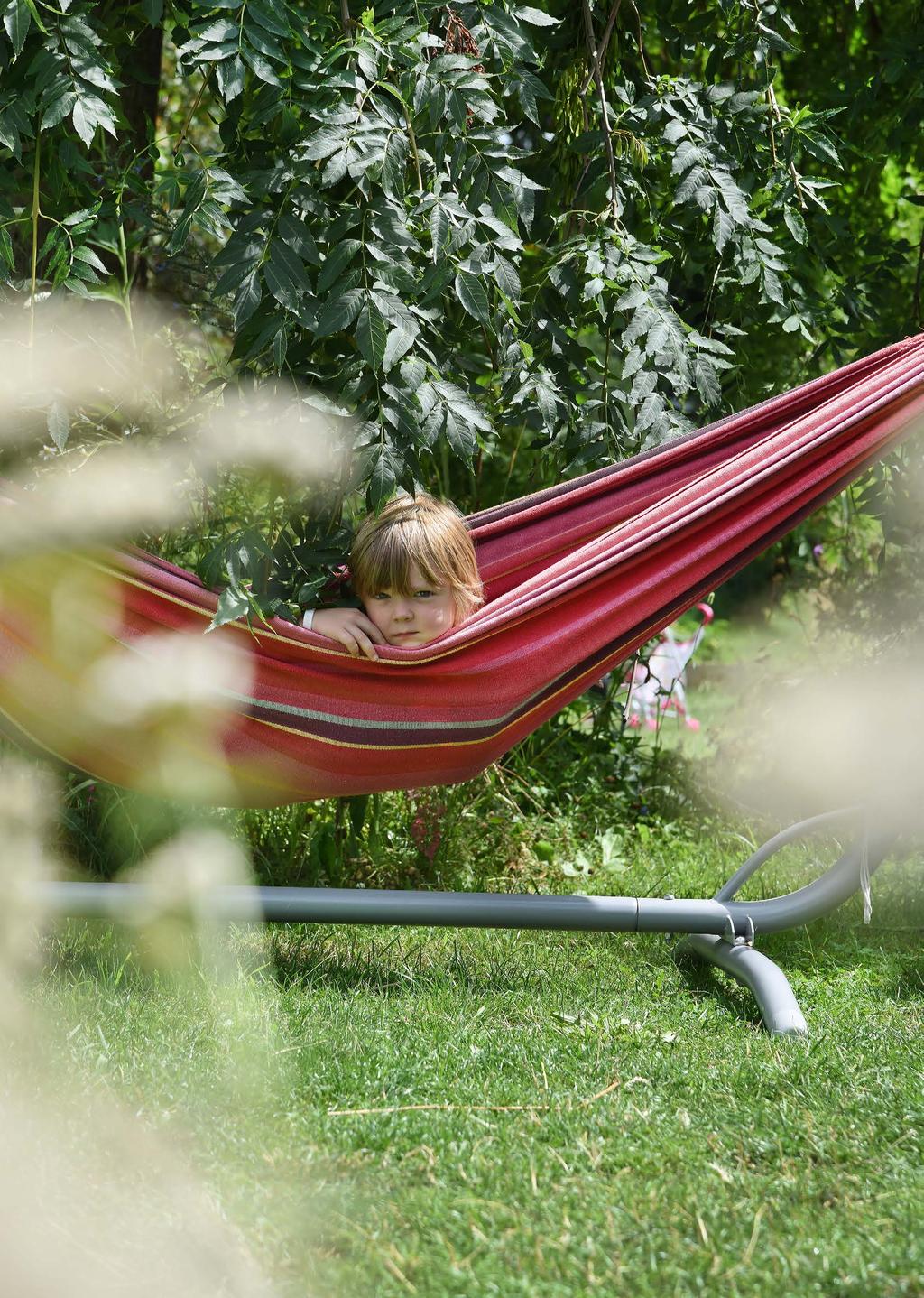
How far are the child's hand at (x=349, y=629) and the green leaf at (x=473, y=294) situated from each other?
45cm

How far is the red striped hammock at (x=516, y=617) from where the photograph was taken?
5.82 feet

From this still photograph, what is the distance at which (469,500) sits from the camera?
9.68ft

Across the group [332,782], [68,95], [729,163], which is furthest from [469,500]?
[68,95]

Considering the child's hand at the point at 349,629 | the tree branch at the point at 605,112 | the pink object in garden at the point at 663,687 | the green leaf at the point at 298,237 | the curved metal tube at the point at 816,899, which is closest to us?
the green leaf at the point at 298,237

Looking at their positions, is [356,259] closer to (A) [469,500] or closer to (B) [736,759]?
(A) [469,500]

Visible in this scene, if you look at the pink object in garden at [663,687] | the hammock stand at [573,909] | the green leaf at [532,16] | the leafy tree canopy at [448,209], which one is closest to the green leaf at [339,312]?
the leafy tree canopy at [448,209]

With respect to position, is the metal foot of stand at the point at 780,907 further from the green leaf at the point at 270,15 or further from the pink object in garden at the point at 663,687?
the green leaf at the point at 270,15

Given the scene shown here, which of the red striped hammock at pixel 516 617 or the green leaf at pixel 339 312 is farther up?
the green leaf at pixel 339 312

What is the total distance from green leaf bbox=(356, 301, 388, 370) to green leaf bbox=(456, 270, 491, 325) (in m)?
0.14

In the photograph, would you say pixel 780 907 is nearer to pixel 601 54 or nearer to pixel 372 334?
pixel 372 334

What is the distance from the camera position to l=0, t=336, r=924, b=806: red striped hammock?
1774 mm

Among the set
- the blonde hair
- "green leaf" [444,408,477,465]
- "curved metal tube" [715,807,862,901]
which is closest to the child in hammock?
the blonde hair

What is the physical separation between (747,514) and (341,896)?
824 mm

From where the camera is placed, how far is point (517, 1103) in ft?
5.44
